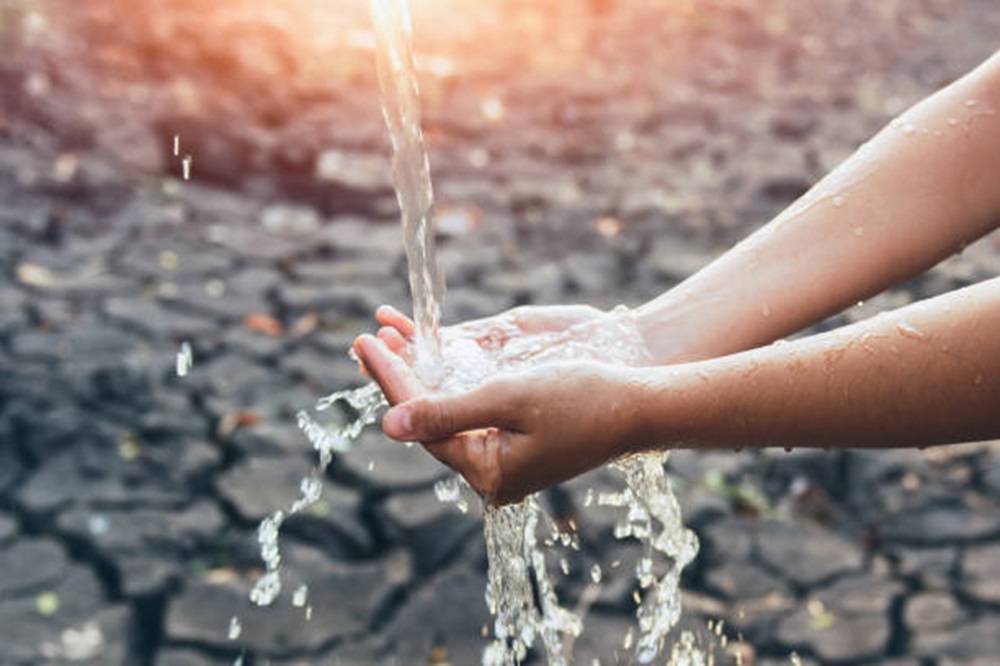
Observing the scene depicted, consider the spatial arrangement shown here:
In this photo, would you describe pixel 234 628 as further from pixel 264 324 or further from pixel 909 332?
pixel 909 332

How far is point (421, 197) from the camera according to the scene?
2488mm

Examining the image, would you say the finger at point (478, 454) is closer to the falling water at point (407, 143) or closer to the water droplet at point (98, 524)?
the falling water at point (407, 143)

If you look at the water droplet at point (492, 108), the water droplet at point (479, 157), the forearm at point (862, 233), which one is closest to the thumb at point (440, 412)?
the forearm at point (862, 233)

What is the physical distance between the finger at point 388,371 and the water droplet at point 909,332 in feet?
2.25

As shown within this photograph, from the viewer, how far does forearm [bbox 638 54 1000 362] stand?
1901mm

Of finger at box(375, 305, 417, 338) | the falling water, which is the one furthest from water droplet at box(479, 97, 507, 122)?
finger at box(375, 305, 417, 338)

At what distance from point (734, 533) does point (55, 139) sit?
349 cm

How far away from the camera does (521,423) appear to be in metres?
1.64

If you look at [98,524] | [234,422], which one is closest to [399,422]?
[98,524]

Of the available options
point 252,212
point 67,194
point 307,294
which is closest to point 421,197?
point 307,294

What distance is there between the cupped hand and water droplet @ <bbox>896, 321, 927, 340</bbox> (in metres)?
0.37

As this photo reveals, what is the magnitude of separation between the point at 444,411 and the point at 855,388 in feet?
1.82

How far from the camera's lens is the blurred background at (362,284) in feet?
9.02

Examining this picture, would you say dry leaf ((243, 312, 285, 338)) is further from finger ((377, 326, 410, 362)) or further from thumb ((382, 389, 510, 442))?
thumb ((382, 389, 510, 442))
